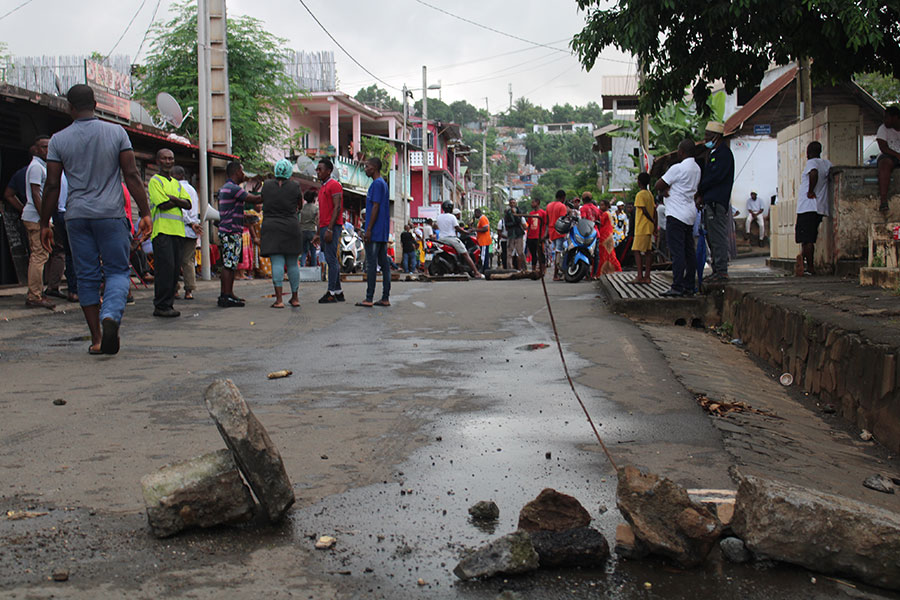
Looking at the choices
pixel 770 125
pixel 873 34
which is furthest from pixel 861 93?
pixel 873 34

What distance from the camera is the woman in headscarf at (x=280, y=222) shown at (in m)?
9.84

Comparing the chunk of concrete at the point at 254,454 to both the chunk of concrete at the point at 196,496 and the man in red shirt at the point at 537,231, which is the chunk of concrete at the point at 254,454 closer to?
the chunk of concrete at the point at 196,496

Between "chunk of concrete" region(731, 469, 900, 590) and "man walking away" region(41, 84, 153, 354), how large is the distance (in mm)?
4998

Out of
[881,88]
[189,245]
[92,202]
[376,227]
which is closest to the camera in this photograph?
[92,202]

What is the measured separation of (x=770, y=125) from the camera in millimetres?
28469

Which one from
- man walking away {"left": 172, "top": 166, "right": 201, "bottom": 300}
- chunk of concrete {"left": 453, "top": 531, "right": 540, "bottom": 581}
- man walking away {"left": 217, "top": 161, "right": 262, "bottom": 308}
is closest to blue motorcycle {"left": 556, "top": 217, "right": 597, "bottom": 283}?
man walking away {"left": 217, "top": 161, "right": 262, "bottom": 308}

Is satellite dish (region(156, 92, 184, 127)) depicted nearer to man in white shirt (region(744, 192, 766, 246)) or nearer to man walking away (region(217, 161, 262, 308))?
man walking away (region(217, 161, 262, 308))

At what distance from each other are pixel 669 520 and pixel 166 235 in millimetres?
7450

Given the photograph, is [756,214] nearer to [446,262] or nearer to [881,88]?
[881,88]

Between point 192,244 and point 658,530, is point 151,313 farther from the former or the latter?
point 658,530

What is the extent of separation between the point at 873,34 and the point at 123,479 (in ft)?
25.4

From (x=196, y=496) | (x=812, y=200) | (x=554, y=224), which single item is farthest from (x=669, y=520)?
(x=554, y=224)

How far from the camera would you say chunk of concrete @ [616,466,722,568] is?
2.44 meters

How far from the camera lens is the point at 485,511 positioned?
2.75 meters
